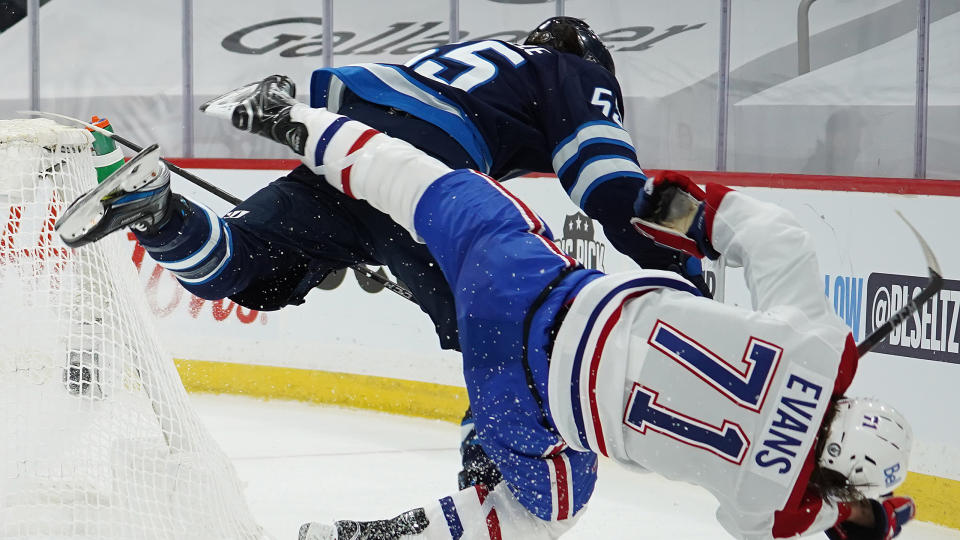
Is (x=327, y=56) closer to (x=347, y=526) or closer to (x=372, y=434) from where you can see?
(x=372, y=434)

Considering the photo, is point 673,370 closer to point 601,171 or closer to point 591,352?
point 591,352

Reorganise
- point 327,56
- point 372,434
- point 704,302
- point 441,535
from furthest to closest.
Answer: point 327,56
point 372,434
point 441,535
point 704,302

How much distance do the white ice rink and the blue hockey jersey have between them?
0.86 m

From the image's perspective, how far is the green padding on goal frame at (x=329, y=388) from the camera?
12.2ft

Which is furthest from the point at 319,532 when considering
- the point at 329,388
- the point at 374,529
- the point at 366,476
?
the point at 329,388

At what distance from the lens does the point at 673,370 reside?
1313mm

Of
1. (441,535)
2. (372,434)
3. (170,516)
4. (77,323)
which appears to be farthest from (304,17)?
(441,535)

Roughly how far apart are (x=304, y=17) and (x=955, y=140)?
2674 millimetres

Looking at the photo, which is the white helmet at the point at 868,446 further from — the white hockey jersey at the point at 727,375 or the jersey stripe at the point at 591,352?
the jersey stripe at the point at 591,352

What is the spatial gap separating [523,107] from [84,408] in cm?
112

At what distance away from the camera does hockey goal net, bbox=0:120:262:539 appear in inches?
81.6

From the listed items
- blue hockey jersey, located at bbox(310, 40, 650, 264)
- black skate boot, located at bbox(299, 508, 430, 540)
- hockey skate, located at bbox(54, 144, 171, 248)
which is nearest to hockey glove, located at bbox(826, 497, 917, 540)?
black skate boot, located at bbox(299, 508, 430, 540)

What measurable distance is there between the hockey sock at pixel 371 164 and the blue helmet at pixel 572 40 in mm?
740

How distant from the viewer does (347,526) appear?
172 cm
